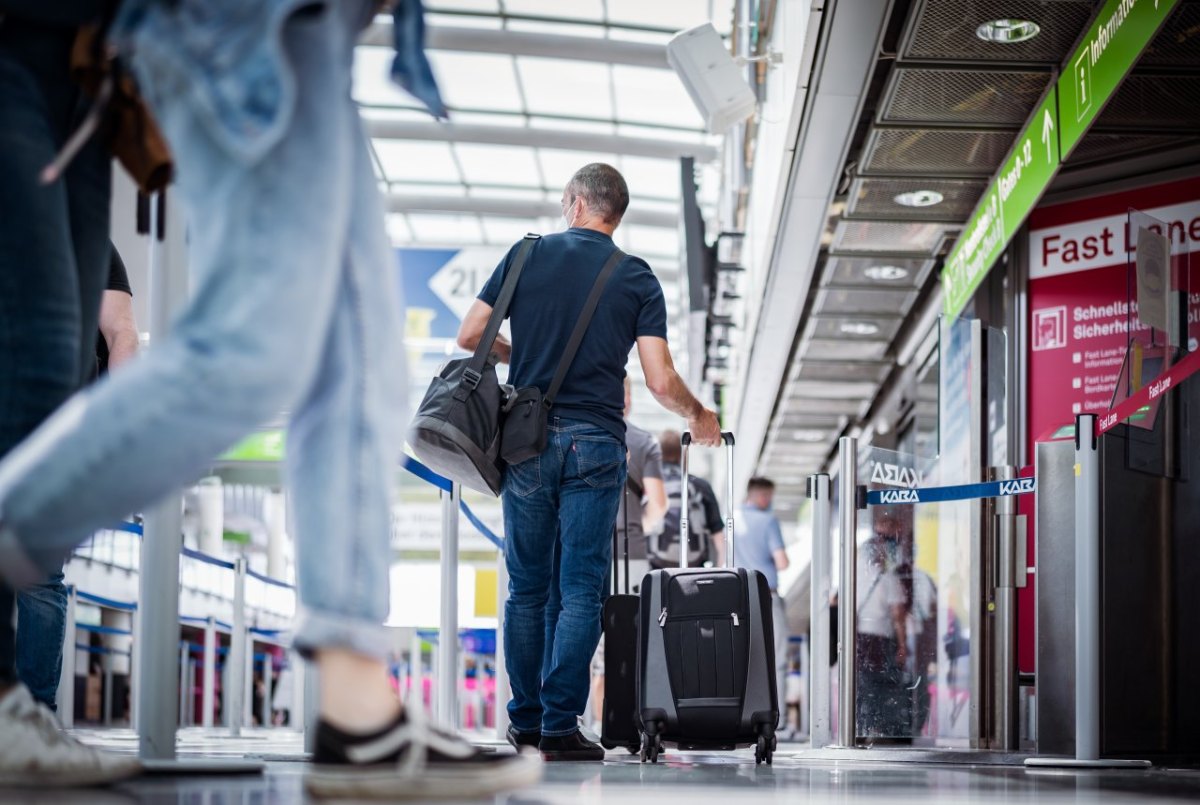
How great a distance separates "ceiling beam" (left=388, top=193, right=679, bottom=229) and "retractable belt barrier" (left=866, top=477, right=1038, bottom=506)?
16.4 meters

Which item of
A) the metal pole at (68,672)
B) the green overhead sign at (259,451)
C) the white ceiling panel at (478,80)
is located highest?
the white ceiling panel at (478,80)

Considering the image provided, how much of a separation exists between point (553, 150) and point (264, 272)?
1937 centimetres

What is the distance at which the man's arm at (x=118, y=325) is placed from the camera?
372 centimetres

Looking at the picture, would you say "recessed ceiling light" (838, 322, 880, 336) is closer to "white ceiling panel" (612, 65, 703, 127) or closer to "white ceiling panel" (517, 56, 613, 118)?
"white ceiling panel" (612, 65, 703, 127)

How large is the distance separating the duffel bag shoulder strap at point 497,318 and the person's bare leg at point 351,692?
7.75 feet

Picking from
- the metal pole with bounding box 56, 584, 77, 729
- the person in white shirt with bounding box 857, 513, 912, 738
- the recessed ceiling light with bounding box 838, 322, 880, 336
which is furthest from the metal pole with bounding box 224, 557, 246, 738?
the recessed ceiling light with bounding box 838, 322, 880, 336

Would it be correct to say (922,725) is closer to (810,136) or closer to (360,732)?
(810,136)

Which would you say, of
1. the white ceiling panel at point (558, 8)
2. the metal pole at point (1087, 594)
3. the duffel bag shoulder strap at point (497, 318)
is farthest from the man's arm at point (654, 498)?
the white ceiling panel at point (558, 8)

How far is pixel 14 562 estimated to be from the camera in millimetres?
1676

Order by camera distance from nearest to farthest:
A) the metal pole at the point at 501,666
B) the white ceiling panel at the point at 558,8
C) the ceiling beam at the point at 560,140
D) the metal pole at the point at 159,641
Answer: the metal pole at the point at 159,641, the metal pole at the point at 501,666, the white ceiling panel at the point at 558,8, the ceiling beam at the point at 560,140

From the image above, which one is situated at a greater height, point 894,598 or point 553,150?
point 553,150

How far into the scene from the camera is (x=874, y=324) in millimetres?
13477

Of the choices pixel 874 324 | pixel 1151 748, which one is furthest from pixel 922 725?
pixel 874 324

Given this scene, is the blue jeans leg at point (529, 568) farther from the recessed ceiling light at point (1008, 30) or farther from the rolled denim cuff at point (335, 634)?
the recessed ceiling light at point (1008, 30)
